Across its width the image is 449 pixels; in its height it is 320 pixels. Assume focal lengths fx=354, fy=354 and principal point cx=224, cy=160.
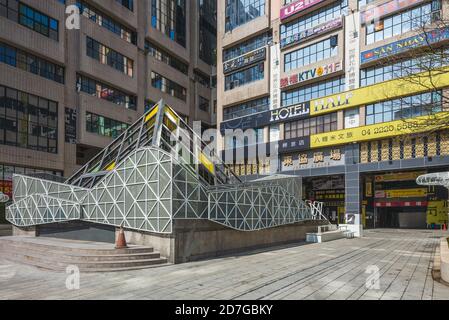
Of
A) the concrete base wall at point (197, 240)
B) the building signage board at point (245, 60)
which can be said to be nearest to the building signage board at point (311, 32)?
the building signage board at point (245, 60)

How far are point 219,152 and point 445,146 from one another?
29.1 meters

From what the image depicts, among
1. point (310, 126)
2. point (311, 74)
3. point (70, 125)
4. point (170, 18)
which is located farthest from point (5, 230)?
point (170, 18)

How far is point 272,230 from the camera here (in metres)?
22.1

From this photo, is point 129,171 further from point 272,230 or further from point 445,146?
point 445,146

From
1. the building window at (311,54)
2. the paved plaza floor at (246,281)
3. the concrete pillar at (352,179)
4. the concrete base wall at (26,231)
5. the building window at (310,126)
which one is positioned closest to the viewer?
the paved plaza floor at (246,281)

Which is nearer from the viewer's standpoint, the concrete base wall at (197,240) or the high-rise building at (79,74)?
the concrete base wall at (197,240)

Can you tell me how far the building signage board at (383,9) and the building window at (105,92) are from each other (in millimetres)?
30496

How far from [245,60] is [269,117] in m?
9.91

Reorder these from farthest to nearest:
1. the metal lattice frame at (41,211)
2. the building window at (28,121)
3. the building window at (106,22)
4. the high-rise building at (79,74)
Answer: the building window at (106,22) → the high-rise building at (79,74) → the building window at (28,121) → the metal lattice frame at (41,211)

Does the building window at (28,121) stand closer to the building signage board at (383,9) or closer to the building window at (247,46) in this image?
the building window at (247,46)

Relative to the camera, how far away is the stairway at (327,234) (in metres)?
25.2

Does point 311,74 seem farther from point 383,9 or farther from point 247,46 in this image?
point 247,46

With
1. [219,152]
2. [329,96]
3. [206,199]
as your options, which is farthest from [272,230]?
[219,152]

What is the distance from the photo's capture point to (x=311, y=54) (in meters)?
43.3
